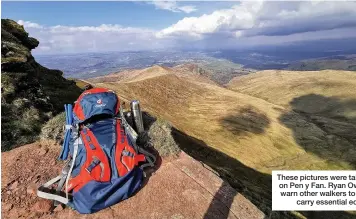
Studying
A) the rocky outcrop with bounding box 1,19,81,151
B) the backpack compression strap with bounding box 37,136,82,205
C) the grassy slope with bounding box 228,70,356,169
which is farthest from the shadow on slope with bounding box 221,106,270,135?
the backpack compression strap with bounding box 37,136,82,205

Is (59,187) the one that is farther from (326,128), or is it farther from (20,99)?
(326,128)

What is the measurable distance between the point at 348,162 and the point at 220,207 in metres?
55.9

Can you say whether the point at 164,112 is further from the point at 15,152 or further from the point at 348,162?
the point at 15,152

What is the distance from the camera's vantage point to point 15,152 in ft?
41.8

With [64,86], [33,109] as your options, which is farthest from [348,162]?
[33,109]

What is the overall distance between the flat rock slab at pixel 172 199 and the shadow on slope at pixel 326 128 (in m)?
50.8

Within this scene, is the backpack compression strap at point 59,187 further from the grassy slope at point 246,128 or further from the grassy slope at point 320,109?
the grassy slope at point 320,109

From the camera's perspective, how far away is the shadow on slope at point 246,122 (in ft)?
202

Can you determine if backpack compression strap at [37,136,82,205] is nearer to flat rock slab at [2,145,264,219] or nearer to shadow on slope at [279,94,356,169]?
flat rock slab at [2,145,264,219]

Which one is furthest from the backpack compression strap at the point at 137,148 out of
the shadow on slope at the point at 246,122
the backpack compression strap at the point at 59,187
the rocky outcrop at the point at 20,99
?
the shadow on slope at the point at 246,122

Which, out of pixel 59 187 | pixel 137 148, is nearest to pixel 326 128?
pixel 137 148

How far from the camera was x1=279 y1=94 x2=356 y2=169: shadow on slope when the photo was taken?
62.4 meters

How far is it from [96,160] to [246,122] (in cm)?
5950

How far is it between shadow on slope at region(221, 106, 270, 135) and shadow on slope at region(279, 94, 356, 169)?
6.84 metres
